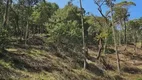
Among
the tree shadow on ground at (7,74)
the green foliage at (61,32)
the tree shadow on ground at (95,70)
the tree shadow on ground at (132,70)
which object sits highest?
the green foliage at (61,32)

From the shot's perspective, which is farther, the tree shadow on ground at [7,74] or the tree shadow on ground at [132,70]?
the tree shadow on ground at [132,70]

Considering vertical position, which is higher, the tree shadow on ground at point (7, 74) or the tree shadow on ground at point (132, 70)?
the tree shadow on ground at point (7, 74)

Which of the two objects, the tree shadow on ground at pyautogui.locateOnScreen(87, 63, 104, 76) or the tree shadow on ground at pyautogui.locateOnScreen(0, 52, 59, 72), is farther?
the tree shadow on ground at pyautogui.locateOnScreen(87, 63, 104, 76)

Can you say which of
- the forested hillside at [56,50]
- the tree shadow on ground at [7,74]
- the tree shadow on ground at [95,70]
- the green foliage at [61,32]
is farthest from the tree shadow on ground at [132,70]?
the tree shadow on ground at [7,74]

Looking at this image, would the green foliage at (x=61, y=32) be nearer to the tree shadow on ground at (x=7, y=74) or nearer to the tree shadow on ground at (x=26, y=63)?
the tree shadow on ground at (x=26, y=63)

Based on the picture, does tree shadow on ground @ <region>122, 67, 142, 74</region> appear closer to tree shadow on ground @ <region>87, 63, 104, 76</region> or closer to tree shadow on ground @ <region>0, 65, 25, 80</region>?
tree shadow on ground @ <region>87, 63, 104, 76</region>

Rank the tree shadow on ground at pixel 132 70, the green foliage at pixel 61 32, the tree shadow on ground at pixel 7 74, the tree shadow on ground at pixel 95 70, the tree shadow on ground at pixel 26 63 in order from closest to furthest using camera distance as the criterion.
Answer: the tree shadow on ground at pixel 7 74
the tree shadow on ground at pixel 26 63
the tree shadow on ground at pixel 95 70
the green foliage at pixel 61 32
the tree shadow on ground at pixel 132 70

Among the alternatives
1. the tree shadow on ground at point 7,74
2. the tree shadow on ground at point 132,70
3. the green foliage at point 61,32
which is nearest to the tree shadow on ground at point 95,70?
the green foliage at point 61,32

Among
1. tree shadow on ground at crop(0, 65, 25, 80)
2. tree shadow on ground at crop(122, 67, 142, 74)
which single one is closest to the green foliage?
tree shadow on ground at crop(122, 67, 142, 74)

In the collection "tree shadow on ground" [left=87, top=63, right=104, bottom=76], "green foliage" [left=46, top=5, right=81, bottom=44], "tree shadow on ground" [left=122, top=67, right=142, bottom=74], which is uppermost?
"green foliage" [left=46, top=5, right=81, bottom=44]

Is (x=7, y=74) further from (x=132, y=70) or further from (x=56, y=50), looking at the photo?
(x=132, y=70)

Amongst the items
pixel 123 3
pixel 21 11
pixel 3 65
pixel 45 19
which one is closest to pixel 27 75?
pixel 3 65

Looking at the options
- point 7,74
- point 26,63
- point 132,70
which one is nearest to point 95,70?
point 26,63

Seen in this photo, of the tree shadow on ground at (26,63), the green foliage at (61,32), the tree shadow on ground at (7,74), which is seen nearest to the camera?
the tree shadow on ground at (7,74)
